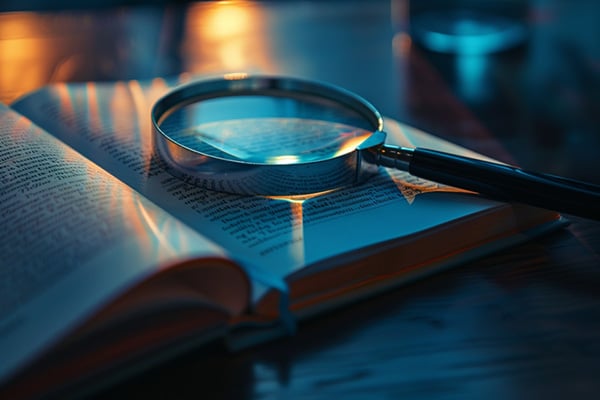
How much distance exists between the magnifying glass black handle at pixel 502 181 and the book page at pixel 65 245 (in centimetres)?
25

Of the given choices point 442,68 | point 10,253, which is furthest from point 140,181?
point 442,68

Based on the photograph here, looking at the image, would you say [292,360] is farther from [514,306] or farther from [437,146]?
[437,146]

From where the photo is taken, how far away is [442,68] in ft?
4.12

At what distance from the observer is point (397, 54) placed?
4.31 ft

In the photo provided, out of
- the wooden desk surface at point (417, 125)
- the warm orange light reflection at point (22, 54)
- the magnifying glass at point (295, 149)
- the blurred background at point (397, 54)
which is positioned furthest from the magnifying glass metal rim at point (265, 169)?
the warm orange light reflection at point (22, 54)

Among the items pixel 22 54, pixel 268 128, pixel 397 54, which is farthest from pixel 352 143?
pixel 22 54

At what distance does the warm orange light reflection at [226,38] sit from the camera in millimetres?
1253

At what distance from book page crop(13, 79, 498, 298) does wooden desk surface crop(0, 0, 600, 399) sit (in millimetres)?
53

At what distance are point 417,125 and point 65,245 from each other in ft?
1.94

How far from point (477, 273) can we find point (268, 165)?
21cm

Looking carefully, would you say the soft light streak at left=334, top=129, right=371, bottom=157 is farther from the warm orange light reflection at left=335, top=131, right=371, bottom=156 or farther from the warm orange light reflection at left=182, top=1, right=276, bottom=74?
the warm orange light reflection at left=182, top=1, right=276, bottom=74

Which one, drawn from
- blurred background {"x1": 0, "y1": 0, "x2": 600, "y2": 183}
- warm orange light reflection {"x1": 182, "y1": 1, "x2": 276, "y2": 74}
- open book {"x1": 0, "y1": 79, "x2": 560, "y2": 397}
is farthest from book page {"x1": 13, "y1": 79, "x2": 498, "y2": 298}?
warm orange light reflection {"x1": 182, "y1": 1, "x2": 276, "y2": 74}

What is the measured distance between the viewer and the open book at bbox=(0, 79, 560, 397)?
495 mm

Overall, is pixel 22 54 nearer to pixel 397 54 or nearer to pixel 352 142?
pixel 397 54
